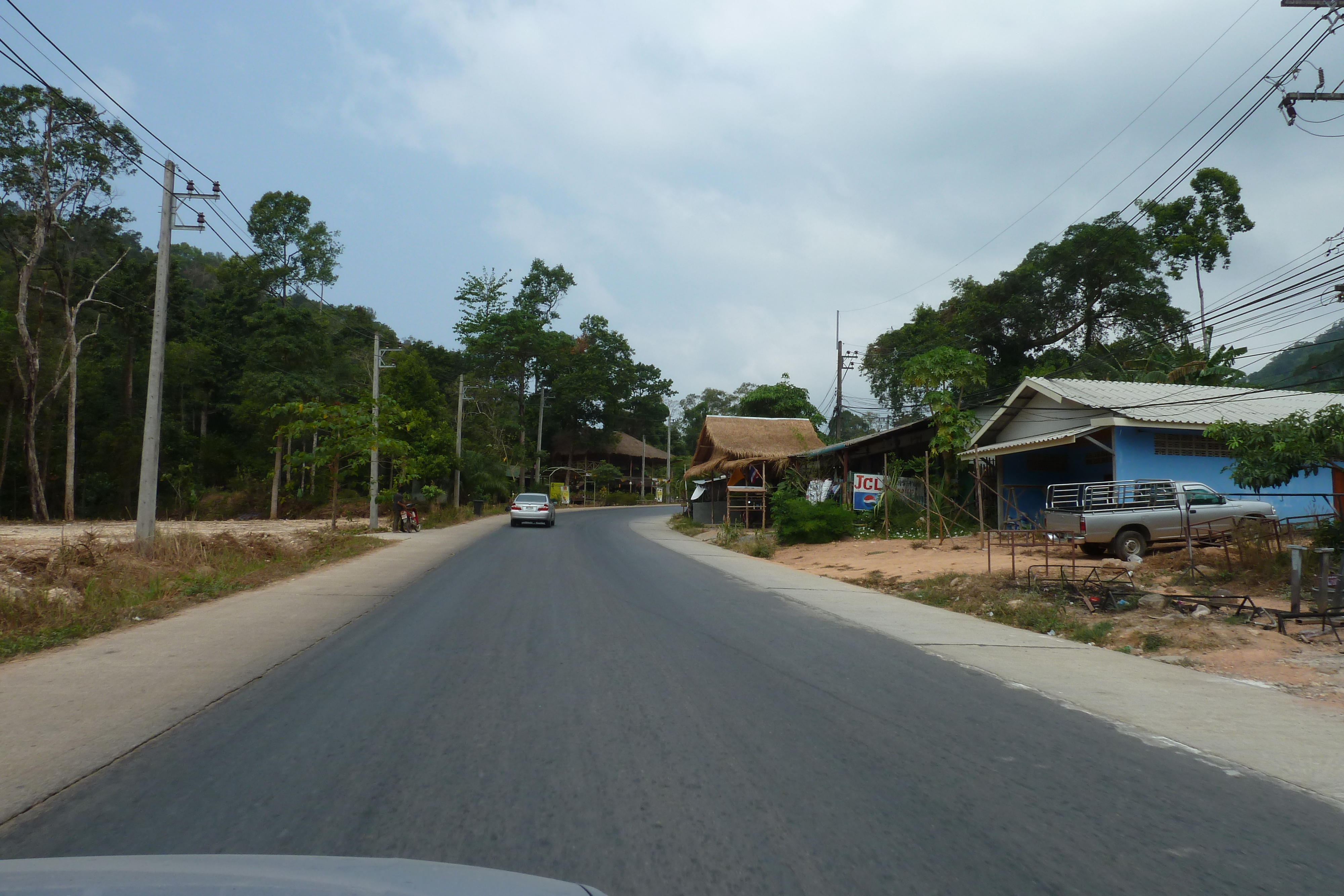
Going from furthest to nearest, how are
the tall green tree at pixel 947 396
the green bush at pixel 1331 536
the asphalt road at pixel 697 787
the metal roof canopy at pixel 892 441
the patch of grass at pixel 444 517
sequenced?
the patch of grass at pixel 444 517
the metal roof canopy at pixel 892 441
the tall green tree at pixel 947 396
the green bush at pixel 1331 536
the asphalt road at pixel 697 787

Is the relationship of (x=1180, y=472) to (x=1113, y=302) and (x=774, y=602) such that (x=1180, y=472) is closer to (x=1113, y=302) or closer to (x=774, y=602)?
(x=774, y=602)

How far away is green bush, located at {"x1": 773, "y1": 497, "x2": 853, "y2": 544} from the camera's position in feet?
82.4

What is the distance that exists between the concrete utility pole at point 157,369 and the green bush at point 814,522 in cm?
1638

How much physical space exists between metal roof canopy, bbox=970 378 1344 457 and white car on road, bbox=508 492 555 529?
1803 cm

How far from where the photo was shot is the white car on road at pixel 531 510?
35719mm

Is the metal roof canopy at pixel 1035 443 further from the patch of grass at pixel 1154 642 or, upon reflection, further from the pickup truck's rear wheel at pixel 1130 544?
the patch of grass at pixel 1154 642

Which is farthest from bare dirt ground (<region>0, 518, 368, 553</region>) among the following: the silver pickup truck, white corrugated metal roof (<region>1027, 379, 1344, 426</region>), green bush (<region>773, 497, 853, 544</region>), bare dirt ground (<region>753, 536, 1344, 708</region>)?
white corrugated metal roof (<region>1027, 379, 1344, 426</region>)

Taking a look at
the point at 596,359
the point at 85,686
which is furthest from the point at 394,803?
the point at 596,359

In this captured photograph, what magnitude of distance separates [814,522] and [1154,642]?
1544 centimetres

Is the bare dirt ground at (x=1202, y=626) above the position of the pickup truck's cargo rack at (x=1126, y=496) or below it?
below

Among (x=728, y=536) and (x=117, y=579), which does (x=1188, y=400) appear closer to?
(x=728, y=536)

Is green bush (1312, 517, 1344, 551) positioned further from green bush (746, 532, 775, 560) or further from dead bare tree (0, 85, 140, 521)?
dead bare tree (0, 85, 140, 521)

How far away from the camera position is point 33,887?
1959 millimetres

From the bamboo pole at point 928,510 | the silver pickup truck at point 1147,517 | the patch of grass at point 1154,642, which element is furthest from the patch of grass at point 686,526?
the patch of grass at point 1154,642
